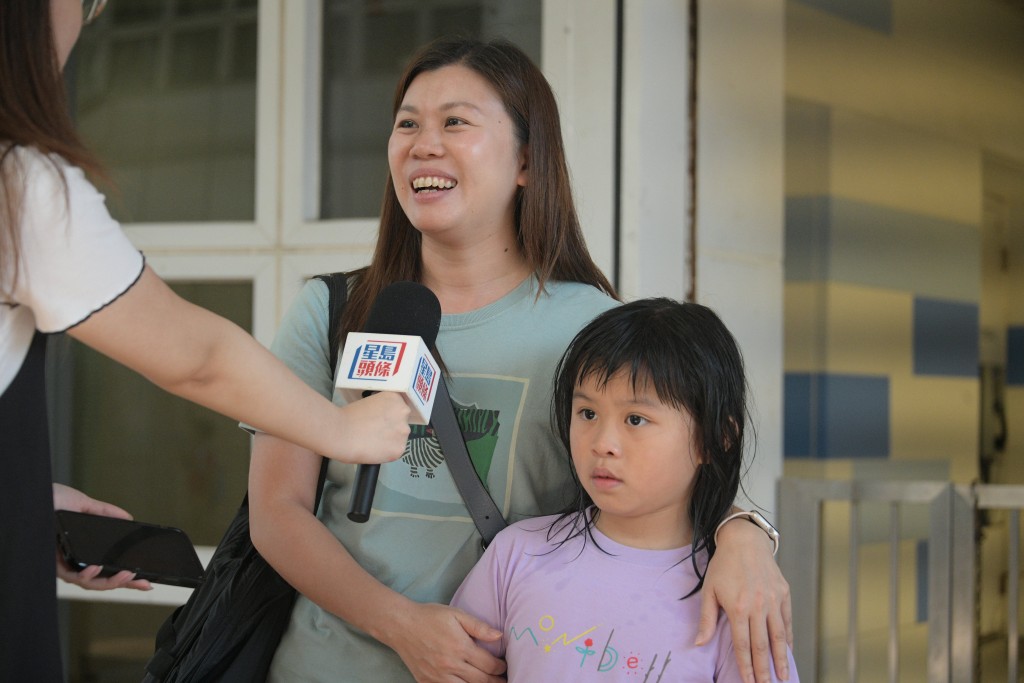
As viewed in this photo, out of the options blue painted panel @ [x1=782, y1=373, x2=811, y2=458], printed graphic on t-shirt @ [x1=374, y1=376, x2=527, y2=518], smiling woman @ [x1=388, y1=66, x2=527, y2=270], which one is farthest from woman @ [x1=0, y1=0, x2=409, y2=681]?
blue painted panel @ [x1=782, y1=373, x2=811, y2=458]

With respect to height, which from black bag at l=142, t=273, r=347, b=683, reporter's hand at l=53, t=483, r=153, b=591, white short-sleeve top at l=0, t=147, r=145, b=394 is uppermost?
white short-sleeve top at l=0, t=147, r=145, b=394

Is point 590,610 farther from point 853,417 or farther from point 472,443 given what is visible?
point 853,417

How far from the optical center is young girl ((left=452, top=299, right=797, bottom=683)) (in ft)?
4.35

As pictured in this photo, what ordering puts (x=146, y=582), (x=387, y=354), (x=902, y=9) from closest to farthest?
(x=387, y=354)
(x=146, y=582)
(x=902, y=9)

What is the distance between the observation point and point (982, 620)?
344 cm

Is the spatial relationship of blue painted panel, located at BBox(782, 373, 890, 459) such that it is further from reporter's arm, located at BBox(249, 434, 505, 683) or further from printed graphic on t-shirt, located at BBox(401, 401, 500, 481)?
reporter's arm, located at BBox(249, 434, 505, 683)

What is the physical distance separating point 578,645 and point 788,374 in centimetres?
181

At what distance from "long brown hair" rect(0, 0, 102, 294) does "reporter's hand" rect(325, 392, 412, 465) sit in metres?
0.34

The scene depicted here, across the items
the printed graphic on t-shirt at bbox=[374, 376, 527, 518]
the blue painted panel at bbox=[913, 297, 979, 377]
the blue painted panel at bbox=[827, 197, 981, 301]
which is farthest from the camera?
the blue painted panel at bbox=[913, 297, 979, 377]

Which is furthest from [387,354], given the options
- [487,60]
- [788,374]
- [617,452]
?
[788,374]

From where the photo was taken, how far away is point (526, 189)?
5.25 feet

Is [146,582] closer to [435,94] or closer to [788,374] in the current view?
[435,94]

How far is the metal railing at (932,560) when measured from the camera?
2.64m

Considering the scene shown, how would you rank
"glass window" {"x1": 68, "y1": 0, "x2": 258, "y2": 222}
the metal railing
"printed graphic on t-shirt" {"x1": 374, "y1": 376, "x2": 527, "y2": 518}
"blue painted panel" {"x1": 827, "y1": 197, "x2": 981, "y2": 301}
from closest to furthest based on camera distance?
1. "printed graphic on t-shirt" {"x1": 374, "y1": 376, "x2": 527, "y2": 518}
2. the metal railing
3. "glass window" {"x1": 68, "y1": 0, "x2": 258, "y2": 222}
4. "blue painted panel" {"x1": 827, "y1": 197, "x2": 981, "y2": 301}
